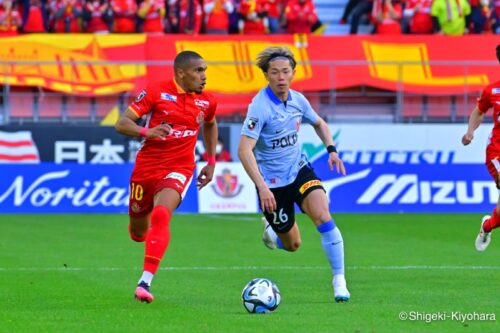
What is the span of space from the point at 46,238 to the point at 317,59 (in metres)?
12.0

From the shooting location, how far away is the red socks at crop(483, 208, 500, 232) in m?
14.6

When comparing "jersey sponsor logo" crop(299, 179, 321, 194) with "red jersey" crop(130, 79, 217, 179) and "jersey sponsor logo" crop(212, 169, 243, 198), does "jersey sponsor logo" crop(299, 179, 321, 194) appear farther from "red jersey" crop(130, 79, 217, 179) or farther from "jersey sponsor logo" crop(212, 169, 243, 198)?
"jersey sponsor logo" crop(212, 169, 243, 198)

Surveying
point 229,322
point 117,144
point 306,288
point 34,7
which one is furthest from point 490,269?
point 34,7

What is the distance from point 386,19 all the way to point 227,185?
759 cm

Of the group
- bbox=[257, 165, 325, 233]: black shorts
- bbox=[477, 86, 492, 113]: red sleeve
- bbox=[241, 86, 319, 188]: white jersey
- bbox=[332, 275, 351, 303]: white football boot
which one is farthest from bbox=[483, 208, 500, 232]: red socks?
bbox=[332, 275, 351, 303]: white football boot

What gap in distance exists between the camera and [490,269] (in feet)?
45.7

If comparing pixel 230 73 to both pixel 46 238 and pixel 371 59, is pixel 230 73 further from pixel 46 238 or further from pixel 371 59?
pixel 46 238

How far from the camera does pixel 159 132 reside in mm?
10852

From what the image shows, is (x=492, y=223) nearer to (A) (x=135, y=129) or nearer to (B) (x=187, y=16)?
(A) (x=135, y=129)

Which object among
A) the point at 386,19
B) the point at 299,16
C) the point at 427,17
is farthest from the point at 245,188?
the point at 427,17

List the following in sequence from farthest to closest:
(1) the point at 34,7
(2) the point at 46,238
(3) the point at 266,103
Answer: (1) the point at 34,7 < (2) the point at 46,238 < (3) the point at 266,103

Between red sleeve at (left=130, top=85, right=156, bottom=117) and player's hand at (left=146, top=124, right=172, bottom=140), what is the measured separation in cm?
26

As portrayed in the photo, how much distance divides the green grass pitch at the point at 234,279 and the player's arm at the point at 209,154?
105cm

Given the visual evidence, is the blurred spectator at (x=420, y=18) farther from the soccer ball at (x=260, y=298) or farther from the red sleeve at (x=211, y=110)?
the soccer ball at (x=260, y=298)
